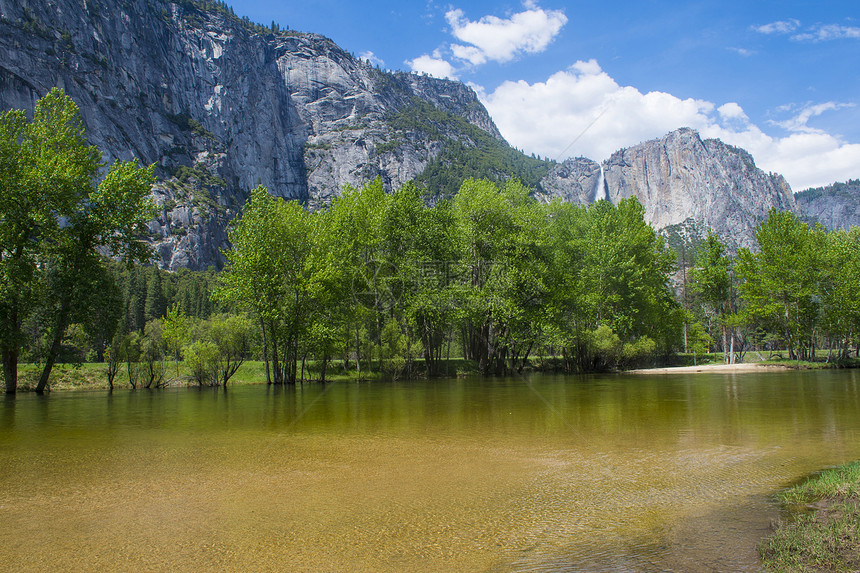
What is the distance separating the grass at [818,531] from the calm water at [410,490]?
9.8 inches

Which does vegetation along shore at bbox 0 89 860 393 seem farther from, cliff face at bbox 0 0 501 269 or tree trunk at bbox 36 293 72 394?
cliff face at bbox 0 0 501 269

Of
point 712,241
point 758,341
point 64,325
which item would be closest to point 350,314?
point 64,325

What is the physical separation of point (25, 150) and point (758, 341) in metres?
66.1

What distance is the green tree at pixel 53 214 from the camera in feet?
77.4

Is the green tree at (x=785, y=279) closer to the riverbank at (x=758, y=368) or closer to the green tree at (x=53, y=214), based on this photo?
the riverbank at (x=758, y=368)

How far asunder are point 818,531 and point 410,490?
4509 millimetres

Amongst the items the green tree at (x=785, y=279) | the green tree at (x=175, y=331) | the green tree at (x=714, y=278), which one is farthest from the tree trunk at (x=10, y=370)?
the green tree at (x=785, y=279)

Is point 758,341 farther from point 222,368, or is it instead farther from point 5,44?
point 5,44

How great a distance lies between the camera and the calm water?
4.65 m

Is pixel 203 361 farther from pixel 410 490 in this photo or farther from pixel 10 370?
pixel 410 490

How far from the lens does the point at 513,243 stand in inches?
1483

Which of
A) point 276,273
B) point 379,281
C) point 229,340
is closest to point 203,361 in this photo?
point 229,340

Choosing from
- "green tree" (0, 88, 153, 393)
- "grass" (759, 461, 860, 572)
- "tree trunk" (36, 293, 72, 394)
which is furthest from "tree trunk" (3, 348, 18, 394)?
"grass" (759, 461, 860, 572)

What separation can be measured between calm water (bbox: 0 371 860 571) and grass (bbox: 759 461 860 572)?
9.8 inches
